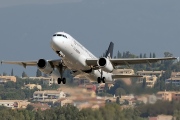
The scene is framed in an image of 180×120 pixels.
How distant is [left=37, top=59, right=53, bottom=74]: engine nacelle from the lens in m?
82.5

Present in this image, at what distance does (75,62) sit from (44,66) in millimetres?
4139

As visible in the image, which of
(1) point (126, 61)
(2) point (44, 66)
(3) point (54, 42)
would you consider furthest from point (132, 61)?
(3) point (54, 42)

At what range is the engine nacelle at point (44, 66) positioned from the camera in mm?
→ 82500

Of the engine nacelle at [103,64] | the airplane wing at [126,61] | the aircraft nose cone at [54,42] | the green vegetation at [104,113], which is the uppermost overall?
the aircraft nose cone at [54,42]

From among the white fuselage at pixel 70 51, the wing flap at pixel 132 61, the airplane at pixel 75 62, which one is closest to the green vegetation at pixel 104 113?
the airplane at pixel 75 62

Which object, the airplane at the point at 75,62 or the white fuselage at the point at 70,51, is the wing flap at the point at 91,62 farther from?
the white fuselage at the point at 70,51

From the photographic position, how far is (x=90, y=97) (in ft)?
329

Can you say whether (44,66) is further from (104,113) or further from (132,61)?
(104,113)

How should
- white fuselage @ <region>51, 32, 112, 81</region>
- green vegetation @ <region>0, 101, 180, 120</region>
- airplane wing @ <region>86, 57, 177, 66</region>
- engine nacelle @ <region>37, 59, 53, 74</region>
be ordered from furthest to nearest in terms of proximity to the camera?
green vegetation @ <region>0, 101, 180, 120</region>
engine nacelle @ <region>37, 59, 53, 74</region>
airplane wing @ <region>86, 57, 177, 66</region>
white fuselage @ <region>51, 32, 112, 81</region>

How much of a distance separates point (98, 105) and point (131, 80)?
6.05 meters

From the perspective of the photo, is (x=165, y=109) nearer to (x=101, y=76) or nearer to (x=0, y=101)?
(x=101, y=76)

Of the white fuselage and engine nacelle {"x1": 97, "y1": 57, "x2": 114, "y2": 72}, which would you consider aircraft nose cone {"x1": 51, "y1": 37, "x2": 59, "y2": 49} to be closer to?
the white fuselage

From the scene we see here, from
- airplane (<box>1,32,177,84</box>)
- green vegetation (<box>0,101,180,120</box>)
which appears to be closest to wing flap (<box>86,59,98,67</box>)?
airplane (<box>1,32,177,84</box>)

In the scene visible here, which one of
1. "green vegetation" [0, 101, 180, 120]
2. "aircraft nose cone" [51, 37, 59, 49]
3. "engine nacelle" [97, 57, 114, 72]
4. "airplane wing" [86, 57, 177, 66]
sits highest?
"aircraft nose cone" [51, 37, 59, 49]
